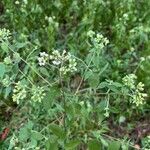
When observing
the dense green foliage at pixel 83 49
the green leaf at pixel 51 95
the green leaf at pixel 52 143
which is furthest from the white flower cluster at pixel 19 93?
the dense green foliage at pixel 83 49

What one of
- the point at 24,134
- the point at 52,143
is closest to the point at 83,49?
the point at 24,134

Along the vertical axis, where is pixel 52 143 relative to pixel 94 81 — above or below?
below

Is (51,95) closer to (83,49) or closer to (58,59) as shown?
(58,59)

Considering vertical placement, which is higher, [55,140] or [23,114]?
[23,114]

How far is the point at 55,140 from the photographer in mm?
1718

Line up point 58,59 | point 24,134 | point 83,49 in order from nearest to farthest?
point 58,59 < point 24,134 < point 83,49

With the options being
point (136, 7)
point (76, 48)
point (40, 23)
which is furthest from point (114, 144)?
point (136, 7)

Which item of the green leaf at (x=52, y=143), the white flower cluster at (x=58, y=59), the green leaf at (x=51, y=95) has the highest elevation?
the white flower cluster at (x=58, y=59)

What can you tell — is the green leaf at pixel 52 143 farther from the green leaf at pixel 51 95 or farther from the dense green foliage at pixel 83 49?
the dense green foliage at pixel 83 49

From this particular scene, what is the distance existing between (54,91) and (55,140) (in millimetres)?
189

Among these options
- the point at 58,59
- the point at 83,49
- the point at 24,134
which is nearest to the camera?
the point at 58,59

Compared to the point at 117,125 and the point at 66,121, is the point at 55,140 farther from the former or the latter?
the point at 117,125

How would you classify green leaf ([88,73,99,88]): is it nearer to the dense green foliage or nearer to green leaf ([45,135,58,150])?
green leaf ([45,135,58,150])

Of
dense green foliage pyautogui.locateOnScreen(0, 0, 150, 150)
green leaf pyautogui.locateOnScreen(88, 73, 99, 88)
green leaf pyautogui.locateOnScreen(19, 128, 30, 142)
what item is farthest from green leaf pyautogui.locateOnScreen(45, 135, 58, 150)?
dense green foliage pyautogui.locateOnScreen(0, 0, 150, 150)
